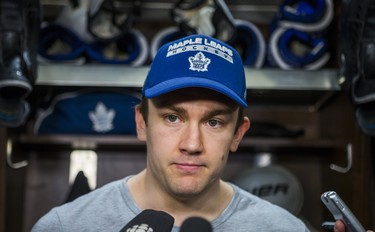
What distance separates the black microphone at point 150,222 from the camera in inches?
26.5

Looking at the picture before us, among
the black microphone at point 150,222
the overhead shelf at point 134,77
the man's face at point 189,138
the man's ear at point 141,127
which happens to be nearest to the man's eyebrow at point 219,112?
the man's face at point 189,138

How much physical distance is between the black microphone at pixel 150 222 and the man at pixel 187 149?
0.23 m

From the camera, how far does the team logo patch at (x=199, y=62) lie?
98cm

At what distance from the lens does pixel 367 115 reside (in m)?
1.54

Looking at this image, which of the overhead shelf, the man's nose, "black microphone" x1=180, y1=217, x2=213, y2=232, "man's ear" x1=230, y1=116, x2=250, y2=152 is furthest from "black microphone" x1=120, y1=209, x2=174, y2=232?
the overhead shelf

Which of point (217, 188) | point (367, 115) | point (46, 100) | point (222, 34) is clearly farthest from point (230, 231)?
Answer: point (46, 100)

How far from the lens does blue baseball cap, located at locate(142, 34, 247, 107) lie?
973 millimetres

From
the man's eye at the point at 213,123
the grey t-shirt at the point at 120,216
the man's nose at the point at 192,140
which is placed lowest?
the grey t-shirt at the point at 120,216

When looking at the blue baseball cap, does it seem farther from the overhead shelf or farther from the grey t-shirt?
the overhead shelf

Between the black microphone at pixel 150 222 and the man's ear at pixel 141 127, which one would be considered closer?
the black microphone at pixel 150 222

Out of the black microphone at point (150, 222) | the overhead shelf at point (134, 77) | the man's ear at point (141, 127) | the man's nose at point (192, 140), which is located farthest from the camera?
the overhead shelf at point (134, 77)

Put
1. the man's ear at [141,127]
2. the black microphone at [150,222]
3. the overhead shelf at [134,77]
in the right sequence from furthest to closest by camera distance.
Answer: the overhead shelf at [134,77] → the man's ear at [141,127] → the black microphone at [150,222]

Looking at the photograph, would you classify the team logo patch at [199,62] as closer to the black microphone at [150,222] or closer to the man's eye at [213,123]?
the man's eye at [213,123]

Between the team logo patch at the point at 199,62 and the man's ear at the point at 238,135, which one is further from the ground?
the team logo patch at the point at 199,62
